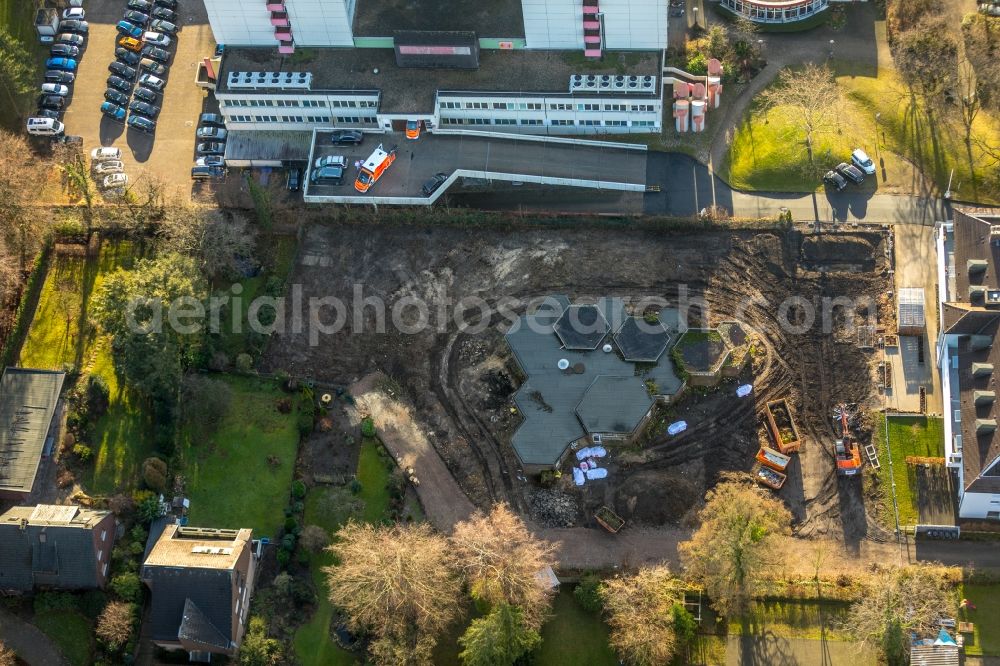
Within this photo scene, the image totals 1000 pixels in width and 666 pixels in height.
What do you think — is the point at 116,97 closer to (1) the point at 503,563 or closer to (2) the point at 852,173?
(1) the point at 503,563

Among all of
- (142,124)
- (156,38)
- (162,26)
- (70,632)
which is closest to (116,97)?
(142,124)

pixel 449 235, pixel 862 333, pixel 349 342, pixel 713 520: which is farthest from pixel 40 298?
pixel 862 333

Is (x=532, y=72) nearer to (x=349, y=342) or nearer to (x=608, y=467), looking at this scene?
(x=349, y=342)

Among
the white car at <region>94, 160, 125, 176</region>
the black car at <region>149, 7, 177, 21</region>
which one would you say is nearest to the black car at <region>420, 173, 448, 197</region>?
the white car at <region>94, 160, 125, 176</region>

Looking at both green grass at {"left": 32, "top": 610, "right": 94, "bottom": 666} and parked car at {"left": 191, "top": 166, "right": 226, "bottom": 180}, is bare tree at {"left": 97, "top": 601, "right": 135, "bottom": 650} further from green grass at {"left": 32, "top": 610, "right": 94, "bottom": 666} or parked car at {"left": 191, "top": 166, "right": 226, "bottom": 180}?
parked car at {"left": 191, "top": 166, "right": 226, "bottom": 180}

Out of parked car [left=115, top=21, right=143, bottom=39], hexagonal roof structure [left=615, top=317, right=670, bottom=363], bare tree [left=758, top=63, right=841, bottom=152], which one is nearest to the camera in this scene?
hexagonal roof structure [left=615, top=317, right=670, bottom=363]
